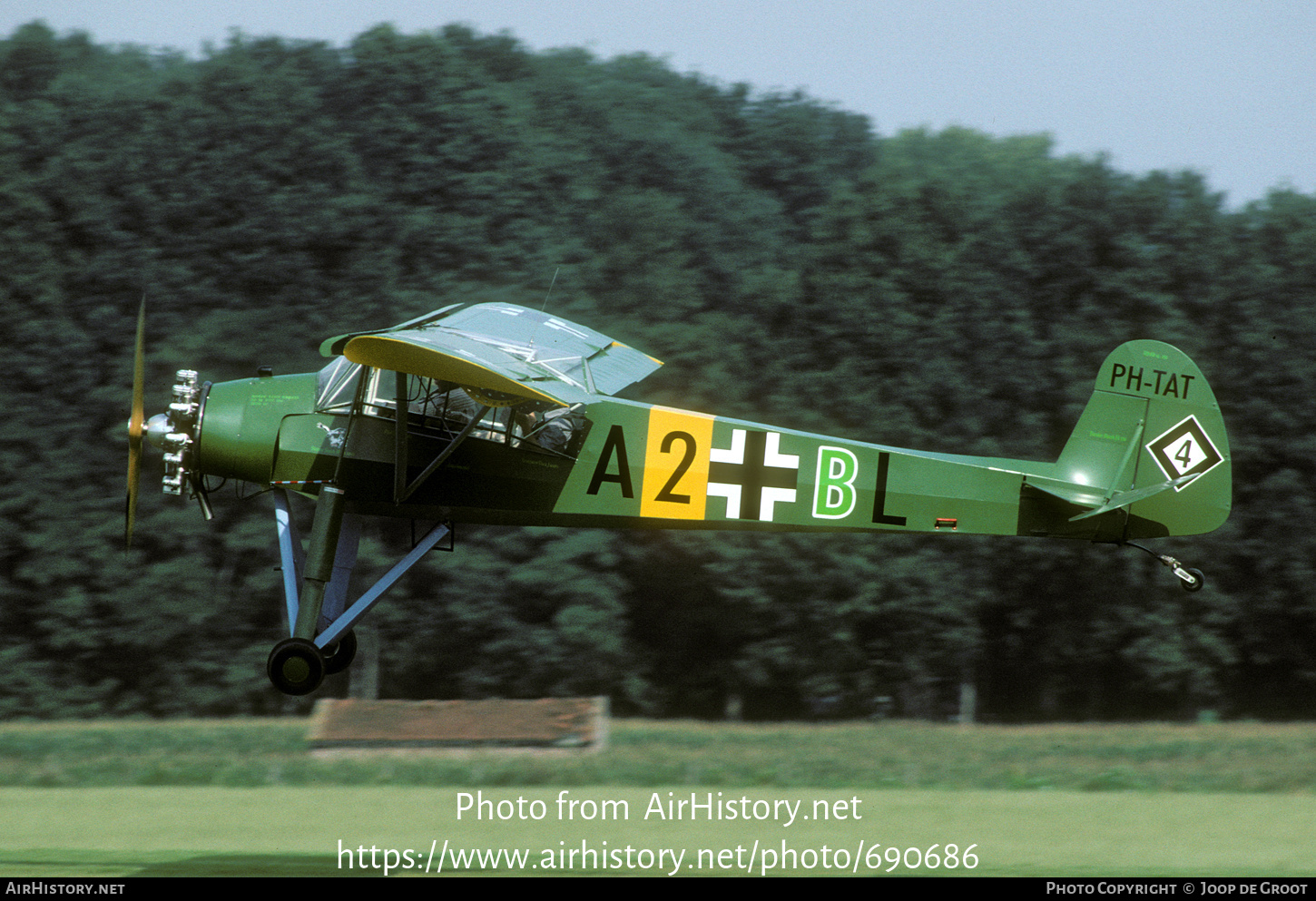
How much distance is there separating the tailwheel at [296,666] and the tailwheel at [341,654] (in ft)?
1.43

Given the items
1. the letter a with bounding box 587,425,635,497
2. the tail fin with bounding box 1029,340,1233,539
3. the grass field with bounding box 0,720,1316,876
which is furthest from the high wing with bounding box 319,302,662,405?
the grass field with bounding box 0,720,1316,876

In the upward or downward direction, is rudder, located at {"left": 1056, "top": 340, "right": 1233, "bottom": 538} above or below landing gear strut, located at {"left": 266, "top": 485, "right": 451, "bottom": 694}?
above

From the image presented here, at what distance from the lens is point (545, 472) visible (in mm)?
10445

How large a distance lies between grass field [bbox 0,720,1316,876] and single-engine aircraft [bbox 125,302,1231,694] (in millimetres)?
2698

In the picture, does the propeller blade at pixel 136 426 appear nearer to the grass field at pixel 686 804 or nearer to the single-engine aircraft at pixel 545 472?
the single-engine aircraft at pixel 545 472

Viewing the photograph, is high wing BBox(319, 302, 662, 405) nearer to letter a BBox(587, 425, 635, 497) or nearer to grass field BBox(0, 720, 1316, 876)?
letter a BBox(587, 425, 635, 497)

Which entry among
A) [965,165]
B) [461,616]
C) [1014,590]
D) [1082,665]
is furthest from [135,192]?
[1082,665]

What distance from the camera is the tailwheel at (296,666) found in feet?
32.0

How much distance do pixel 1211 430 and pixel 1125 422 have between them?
67cm

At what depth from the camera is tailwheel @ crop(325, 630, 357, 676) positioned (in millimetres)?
10484

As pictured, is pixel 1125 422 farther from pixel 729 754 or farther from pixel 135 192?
pixel 135 192

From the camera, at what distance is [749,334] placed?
2966 centimetres

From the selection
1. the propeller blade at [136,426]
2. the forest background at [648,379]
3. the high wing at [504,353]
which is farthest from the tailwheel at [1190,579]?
the forest background at [648,379]

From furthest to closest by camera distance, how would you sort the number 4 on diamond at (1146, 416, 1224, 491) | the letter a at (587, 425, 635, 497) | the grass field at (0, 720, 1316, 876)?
the grass field at (0, 720, 1316, 876)
the number 4 on diamond at (1146, 416, 1224, 491)
the letter a at (587, 425, 635, 497)
